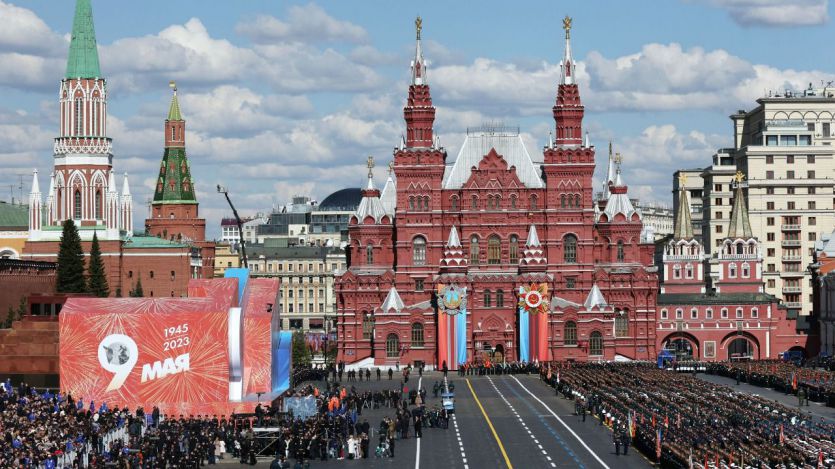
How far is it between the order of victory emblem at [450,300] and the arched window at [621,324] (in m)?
12.8

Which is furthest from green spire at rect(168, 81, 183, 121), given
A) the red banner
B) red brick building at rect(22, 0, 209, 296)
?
the red banner

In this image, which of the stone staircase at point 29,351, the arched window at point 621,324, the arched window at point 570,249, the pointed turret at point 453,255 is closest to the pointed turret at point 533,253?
the arched window at point 570,249

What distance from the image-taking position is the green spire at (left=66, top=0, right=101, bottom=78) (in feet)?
506

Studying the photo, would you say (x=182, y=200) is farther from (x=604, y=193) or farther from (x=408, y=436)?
(x=408, y=436)

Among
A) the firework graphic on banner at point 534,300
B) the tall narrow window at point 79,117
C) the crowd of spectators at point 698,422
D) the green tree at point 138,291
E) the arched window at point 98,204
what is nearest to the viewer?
the crowd of spectators at point 698,422

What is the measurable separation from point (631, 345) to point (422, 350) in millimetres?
15927

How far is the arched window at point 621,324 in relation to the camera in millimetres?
131875

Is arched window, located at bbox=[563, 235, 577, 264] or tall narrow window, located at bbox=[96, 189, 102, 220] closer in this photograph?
arched window, located at bbox=[563, 235, 577, 264]

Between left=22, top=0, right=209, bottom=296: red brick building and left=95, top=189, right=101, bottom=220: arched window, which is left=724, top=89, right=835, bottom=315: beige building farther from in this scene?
left=95, top=189, right=101, bottom=220: arched window

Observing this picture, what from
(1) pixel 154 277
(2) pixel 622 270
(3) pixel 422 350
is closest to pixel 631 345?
(2) pixel 622 270

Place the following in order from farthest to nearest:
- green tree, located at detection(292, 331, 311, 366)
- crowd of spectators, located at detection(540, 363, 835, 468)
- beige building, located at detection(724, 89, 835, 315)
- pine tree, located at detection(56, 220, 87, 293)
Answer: beige building, located at detection(724, 89, 835, 315) → green tree, located at detection(292, 331, 311, 366) → pine tree, located at detection(56, 220, 87, 293) → crowd of spectators, located at detection(540, 363, 835, 468)

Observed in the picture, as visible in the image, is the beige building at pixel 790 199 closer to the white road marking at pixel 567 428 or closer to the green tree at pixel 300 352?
the green tree at pixel 300 352

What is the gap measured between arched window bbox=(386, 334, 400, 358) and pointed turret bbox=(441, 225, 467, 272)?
20.4 feet

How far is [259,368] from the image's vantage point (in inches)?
3263
